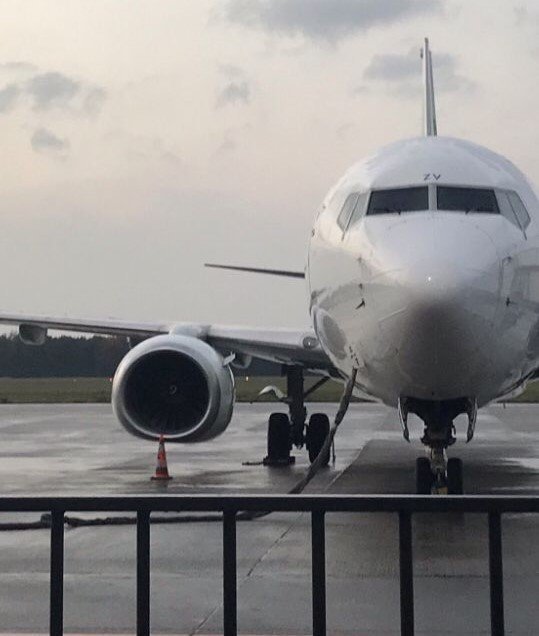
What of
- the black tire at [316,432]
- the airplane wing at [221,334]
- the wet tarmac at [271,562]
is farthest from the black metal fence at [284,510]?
the black tire at [316,432]

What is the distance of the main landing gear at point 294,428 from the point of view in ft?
54.7

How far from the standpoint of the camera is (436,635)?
586 cm

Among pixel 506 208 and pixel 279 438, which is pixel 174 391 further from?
pixel 506 208

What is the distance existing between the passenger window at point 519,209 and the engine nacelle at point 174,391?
4259 millimetres

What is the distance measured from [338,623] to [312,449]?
35.8ft

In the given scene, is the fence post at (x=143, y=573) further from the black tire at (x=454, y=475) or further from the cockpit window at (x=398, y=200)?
the black tire at (x=454, y=475)

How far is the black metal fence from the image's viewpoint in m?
4.32

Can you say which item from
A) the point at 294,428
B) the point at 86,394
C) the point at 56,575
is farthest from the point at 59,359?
the point at 56,575

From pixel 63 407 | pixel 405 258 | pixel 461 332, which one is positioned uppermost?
pixel 405 258

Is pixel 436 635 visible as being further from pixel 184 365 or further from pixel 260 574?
pixel 184 365

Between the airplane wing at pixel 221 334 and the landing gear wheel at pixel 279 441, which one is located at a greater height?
the airplane wing at pixel 221 334

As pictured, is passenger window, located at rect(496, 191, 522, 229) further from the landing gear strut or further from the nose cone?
the landing gear strut

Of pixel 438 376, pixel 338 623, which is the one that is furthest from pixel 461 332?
pixel 338 623

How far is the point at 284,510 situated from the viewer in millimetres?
4352
